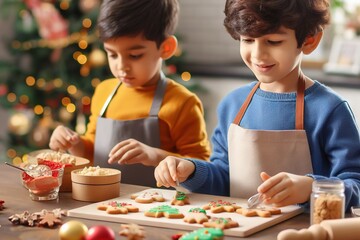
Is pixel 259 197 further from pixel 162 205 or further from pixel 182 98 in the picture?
pixel 182 98

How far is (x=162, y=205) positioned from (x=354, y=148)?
0.54 m

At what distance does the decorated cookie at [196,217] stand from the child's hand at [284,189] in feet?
0.50

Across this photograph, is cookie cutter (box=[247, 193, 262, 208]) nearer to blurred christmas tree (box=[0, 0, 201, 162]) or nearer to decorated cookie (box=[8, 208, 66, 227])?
decorated cookie (box=[8, 208, 66, 227])

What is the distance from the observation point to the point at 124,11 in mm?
2562

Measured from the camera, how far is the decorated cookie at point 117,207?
73.5 inches

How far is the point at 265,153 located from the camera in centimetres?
213

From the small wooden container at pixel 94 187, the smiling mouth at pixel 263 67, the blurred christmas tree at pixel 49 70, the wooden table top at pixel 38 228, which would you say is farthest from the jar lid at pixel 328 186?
the blurred christmas tree at pixel 49 70

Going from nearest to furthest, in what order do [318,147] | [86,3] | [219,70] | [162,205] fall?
[162,205]
[318,147]
[86,3]
[219,70]

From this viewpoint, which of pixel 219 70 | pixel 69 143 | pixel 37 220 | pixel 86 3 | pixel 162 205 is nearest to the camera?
pixel 37 220

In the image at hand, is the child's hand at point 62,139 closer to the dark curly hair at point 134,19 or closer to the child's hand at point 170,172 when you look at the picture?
the dark curly hair at point 134,19

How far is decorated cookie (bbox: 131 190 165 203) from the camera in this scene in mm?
1985

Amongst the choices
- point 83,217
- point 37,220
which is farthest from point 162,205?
point 37,220

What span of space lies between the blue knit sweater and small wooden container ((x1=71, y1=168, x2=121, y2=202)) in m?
0.22

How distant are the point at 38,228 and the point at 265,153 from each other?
2.28 feet
